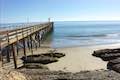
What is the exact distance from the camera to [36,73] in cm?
1475

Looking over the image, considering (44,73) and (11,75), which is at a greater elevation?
(11,75)

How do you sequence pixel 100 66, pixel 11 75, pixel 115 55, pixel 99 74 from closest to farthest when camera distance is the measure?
pixel 11 75
pixel 99 74
pixel 100 66
pixel 115 55

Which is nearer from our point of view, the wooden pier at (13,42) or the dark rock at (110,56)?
the wooden pier at (13,42)

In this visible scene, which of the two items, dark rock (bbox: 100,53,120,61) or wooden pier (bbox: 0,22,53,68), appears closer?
wooden pier (bbox: 0,22,53,68)

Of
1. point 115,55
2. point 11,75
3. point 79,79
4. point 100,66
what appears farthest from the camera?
point 115,55

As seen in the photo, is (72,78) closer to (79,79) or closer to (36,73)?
(79,79)

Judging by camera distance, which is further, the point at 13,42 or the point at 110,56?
the point at 110,56

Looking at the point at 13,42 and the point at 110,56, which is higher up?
the point at 13,42

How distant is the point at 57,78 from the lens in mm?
13477

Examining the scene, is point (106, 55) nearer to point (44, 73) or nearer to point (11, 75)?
point (44, 73)

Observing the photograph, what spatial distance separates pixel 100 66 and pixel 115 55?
264 centimetres

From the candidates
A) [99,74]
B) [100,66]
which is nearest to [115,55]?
[100,66]

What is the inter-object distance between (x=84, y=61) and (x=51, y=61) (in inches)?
122

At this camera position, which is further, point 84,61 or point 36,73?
point 84,61
